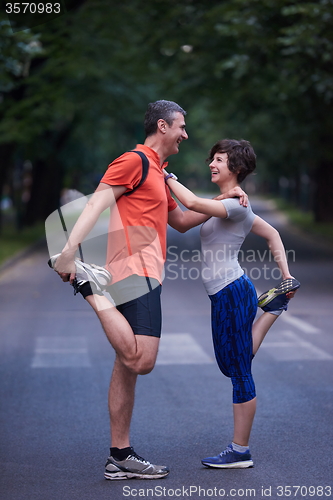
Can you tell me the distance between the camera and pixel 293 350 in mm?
8828

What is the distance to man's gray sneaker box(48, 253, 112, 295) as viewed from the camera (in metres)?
4.37

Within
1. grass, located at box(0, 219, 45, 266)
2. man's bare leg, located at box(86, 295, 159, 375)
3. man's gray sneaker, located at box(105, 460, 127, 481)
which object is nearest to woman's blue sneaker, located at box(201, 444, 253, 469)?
man's gray sneaker, located at box(105, 460, 127, 481)

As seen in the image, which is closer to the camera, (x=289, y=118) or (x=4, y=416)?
(x=4, y=416)

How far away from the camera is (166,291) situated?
15.0 meters

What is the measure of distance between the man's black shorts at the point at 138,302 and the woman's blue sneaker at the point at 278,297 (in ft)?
2.39

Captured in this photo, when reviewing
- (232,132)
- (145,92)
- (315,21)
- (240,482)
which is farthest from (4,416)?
(232,132)

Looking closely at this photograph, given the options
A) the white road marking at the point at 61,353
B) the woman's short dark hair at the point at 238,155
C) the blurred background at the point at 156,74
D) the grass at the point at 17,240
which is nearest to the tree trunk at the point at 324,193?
the blurred background at the point at 156,74

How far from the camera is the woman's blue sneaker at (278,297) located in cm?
486

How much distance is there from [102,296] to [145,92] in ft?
89.6

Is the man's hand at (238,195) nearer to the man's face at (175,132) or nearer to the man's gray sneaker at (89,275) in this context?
the man's face at (175,132)

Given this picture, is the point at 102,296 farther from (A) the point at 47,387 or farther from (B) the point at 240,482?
(A) the point at 47,387

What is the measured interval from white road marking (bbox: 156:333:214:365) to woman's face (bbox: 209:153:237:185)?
3745 mm

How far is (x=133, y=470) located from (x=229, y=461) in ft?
1.83

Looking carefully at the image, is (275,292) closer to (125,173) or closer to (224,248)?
(224,248)
